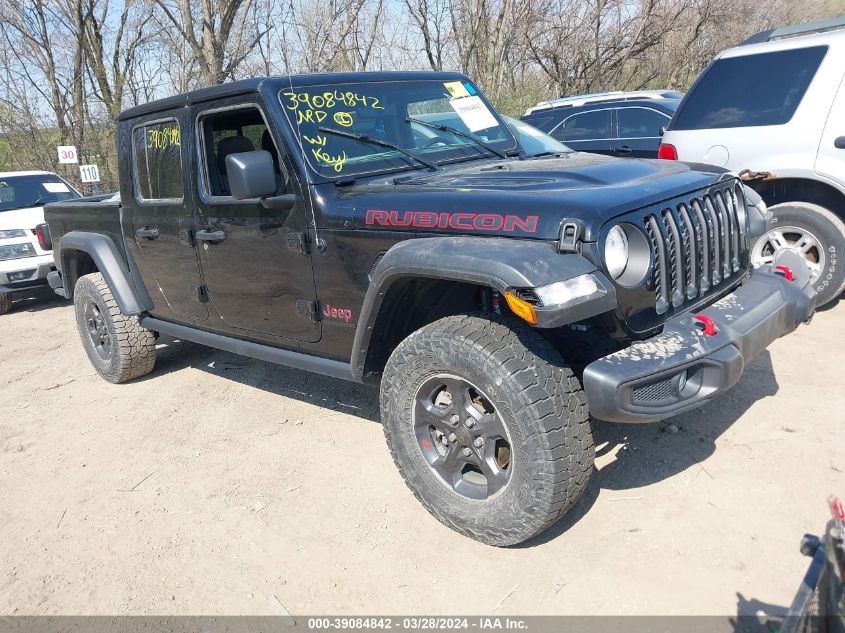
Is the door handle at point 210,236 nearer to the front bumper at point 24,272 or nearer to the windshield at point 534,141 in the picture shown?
the windshield at point 534,141

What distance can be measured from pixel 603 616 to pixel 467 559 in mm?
598

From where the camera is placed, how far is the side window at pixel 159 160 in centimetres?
400

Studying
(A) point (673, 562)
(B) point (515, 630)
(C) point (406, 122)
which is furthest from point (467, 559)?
(C) point (406, 122)

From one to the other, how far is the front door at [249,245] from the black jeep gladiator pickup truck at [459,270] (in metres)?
0.01

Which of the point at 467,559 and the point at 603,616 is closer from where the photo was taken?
the point at 603,616

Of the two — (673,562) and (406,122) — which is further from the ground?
(406,122)

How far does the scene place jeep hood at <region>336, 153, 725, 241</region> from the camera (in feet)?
8.02

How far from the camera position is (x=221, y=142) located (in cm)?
386

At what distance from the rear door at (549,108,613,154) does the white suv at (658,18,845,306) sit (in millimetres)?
3249

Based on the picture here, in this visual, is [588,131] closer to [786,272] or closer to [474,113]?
[474,113]

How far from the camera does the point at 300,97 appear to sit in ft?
11.1

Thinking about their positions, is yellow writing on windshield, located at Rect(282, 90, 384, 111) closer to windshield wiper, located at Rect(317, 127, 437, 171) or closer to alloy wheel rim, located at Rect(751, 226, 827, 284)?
windshield wiper, located at Rect(317, 127, 437, 171)

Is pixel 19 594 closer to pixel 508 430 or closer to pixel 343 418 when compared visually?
pixel 343 418

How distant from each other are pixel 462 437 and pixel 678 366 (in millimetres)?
893
